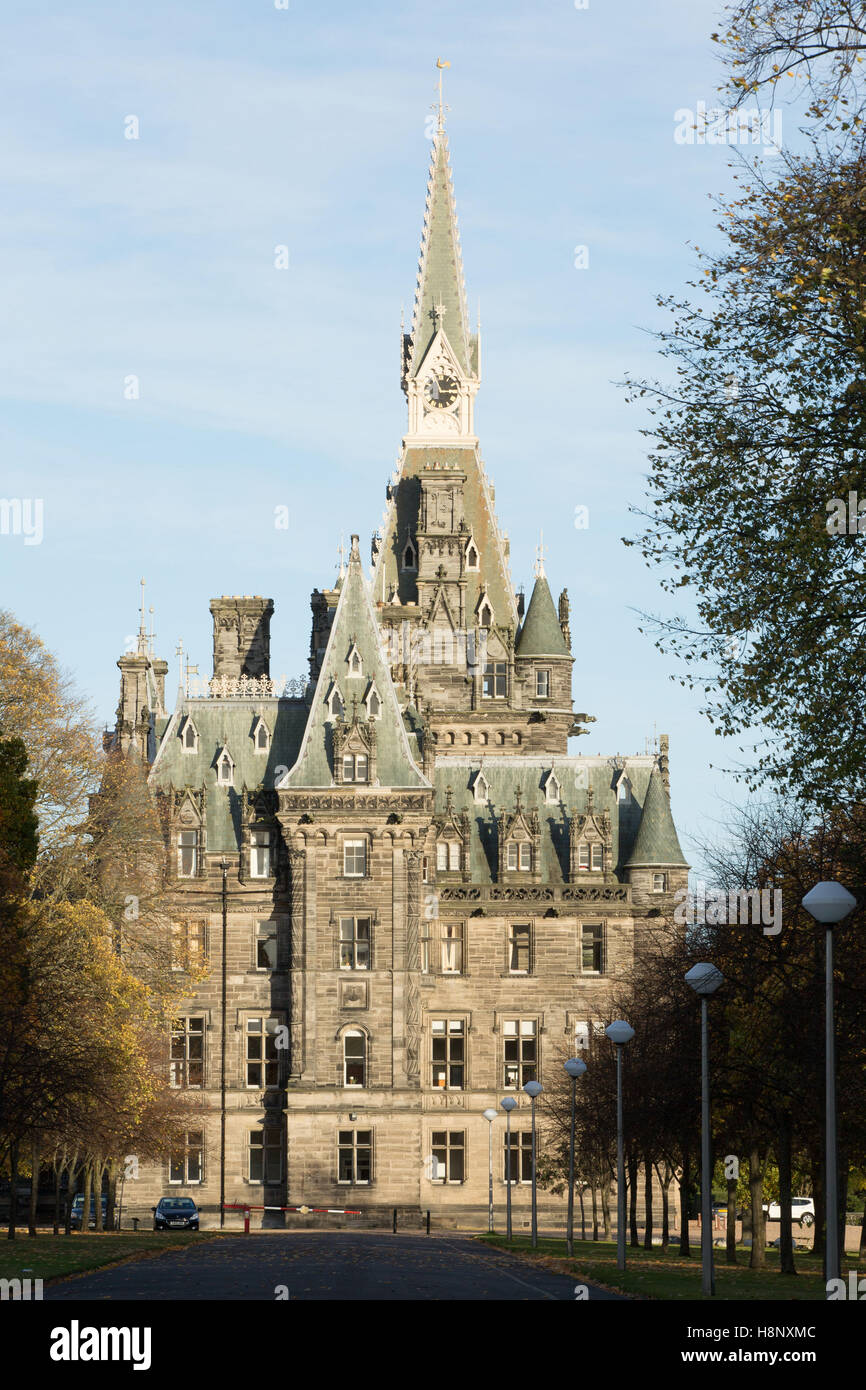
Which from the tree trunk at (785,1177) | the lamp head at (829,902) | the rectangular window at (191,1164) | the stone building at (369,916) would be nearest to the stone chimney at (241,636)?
the stone building at (369,916)

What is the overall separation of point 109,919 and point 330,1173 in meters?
19.6

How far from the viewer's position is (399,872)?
8494 cm

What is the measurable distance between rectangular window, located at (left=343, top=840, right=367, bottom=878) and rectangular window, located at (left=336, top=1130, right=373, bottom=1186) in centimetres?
1091

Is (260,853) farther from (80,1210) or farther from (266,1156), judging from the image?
(80,1210)

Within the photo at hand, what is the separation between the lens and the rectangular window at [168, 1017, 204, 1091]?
284 feet

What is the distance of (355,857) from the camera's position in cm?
Result: 8556

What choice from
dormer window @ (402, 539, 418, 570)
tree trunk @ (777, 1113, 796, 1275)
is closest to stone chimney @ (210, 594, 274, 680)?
dormer window @ (402, 539, 418, 570)

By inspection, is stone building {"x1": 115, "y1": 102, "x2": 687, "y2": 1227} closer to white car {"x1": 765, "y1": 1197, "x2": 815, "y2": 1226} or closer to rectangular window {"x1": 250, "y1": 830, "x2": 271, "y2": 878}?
Result: rectangular window {"x1": 250, "y1": 830, "x2": 271, "y2": 878}

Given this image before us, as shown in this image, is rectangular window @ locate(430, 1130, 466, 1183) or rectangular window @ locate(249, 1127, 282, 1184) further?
rectangular window @ locate(430, 1130, 466, 1183)

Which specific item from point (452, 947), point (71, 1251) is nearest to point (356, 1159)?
point (452, 947)

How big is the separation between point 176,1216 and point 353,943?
17.2 m

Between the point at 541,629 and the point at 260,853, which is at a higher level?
the point at 541,629
